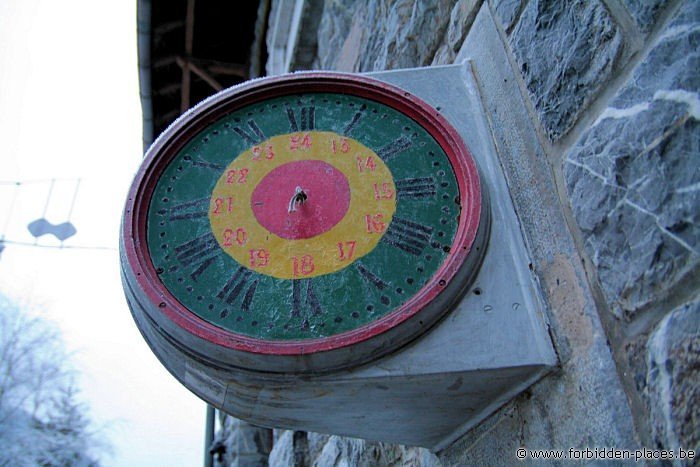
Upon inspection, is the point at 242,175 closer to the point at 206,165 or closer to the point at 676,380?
the point at 206,165

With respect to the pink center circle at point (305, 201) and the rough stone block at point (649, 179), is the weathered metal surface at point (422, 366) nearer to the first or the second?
the rough stone block at point (649, 179)

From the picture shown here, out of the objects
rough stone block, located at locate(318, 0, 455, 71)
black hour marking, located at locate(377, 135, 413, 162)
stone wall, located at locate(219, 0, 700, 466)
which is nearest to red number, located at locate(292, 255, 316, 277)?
black hour marking, located at locate(377, 135, 413, 162)

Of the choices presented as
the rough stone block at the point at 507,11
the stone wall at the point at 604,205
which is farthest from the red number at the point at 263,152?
the rough stone block at the point at 507,11

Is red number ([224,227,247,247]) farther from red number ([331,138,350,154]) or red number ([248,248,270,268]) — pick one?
red number ([331,138,350,154])

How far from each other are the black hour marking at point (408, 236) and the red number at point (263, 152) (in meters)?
0.38

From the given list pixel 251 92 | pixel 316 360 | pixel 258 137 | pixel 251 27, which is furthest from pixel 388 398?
pixel 251 27

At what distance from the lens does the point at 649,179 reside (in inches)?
41.9

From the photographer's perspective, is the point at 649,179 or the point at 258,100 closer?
the point at 649,179

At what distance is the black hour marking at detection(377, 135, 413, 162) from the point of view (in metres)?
1.55

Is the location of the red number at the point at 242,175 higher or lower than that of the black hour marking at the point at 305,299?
higher

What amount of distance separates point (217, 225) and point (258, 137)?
12.1 inches

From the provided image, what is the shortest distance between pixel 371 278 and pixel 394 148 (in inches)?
15.0

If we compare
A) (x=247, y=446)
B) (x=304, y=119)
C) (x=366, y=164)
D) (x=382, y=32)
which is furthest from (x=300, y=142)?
(x=247, y=446)

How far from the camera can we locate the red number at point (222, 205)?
4.92 feet
